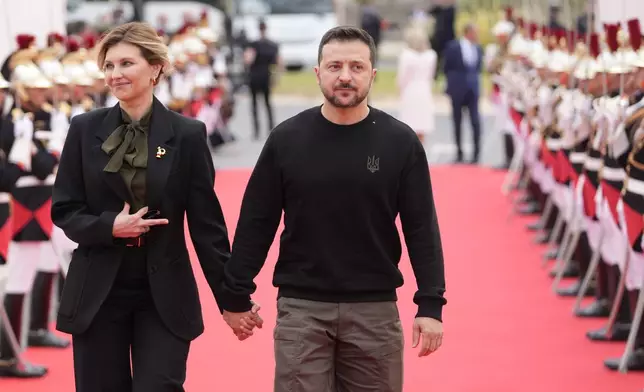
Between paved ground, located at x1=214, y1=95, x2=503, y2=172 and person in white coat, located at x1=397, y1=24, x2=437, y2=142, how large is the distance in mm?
647

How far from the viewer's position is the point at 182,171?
505 centimetres

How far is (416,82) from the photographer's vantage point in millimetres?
19234

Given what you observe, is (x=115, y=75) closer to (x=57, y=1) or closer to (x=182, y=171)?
(x=182, y=171)

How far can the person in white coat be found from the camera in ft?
62.4

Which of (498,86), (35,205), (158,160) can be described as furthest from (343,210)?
(498,86)

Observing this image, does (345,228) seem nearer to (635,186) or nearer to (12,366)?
(635,186)

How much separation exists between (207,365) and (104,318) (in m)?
3.38

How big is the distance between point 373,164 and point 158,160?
0.76 meters

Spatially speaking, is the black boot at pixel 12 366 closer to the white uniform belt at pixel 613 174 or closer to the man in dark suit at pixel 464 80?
the white uniform belt at pixel 613 174

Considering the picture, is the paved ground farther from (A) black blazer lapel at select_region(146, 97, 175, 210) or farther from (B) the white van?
(A) black blazer lapel at select_region(146, 97, 175, 210)

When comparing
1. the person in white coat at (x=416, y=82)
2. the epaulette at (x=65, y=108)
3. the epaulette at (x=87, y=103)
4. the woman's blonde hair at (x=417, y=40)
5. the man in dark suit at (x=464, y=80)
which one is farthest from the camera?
the person in white coat at (x=416, y=82)

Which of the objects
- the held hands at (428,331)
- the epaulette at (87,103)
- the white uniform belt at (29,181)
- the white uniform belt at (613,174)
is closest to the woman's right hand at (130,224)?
the held hands at (428,331)

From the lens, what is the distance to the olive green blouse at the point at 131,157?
495cm

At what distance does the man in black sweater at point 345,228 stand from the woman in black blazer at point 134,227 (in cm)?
23
